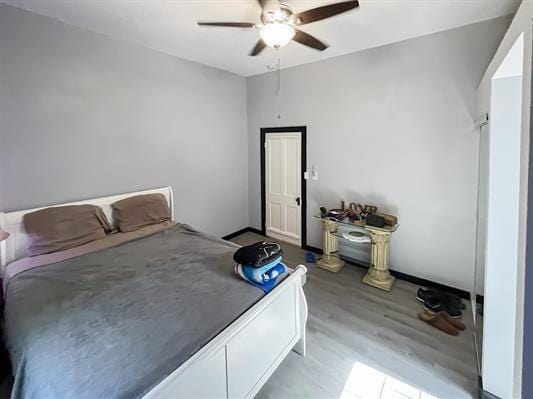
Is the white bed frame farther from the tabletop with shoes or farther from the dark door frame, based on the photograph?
the dark door frame

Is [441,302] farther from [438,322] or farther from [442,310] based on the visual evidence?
[438,322]

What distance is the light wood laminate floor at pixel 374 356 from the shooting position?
74.5 inches

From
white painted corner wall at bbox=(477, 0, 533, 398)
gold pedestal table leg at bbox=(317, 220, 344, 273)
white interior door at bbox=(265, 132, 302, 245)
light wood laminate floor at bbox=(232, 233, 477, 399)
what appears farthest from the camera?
white interior door at bbox=(265, 132, 302, 245)

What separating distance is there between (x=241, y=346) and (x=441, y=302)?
7.63 feet

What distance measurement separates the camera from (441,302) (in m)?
2.80

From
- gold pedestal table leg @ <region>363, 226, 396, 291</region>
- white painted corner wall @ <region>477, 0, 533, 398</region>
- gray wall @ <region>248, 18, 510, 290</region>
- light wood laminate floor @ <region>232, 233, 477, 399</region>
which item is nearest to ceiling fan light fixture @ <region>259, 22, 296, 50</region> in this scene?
white painted corner wall @ <region>477, 0, 533, 398</region>

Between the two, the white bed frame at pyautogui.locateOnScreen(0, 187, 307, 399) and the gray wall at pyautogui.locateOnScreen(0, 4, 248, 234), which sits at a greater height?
the gray wall at pyautogui.locateOnScreen(0, 4, 248, 234)

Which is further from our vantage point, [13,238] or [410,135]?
[410,135]

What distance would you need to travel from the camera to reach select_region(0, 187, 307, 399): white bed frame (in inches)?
49.8

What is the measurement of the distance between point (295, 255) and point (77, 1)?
3.79 metres

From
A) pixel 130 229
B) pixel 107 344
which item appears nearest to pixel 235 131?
pixel 130 229

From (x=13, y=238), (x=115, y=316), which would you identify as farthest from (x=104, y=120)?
(x=115, y=316)

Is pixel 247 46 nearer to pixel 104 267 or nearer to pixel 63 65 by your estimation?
pixel 63 65

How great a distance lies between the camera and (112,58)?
3027 mm
